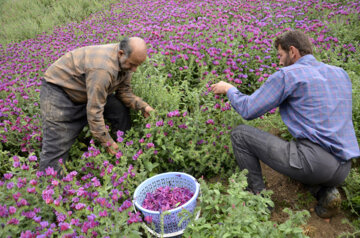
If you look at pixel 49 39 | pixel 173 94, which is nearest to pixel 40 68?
pixel 49 39

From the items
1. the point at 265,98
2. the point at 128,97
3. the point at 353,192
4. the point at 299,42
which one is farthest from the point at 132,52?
the point at 353,192

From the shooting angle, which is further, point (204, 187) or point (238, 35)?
point (238, 35)

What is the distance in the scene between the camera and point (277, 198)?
2773mm

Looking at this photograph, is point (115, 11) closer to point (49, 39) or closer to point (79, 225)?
point (49, 39)

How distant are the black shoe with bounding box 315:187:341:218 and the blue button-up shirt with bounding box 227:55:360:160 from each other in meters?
0.35

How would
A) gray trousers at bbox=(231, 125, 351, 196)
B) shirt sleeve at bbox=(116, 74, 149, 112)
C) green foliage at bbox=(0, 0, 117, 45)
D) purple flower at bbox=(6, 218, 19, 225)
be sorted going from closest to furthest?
purple flower at bbox=(6, 218, 19, 225), gray trousers at bbox=(231, 125, 351, 196), shirt sleeve at bbox=(116, 74, 149, 112), green foliage at bbox=(0, 0, 117, 45)

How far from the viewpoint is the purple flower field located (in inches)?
76.1

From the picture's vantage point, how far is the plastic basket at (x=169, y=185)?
2.11 metres

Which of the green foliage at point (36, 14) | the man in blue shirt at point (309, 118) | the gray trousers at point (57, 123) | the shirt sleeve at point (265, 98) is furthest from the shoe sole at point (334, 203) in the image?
the green foliage at point (36, 14)

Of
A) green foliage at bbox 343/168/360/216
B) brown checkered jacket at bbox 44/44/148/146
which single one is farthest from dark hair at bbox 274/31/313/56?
brown checkered jacket at bbox 44/44/148/146

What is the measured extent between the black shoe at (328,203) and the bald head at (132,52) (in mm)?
2023

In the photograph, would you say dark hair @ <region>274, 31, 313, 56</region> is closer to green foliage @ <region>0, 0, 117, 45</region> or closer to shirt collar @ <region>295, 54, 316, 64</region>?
shirt collar @ <region>295, 54, 316, 64</region>

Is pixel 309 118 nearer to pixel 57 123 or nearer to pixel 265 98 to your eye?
pixel 265 98

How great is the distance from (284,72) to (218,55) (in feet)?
7.22
